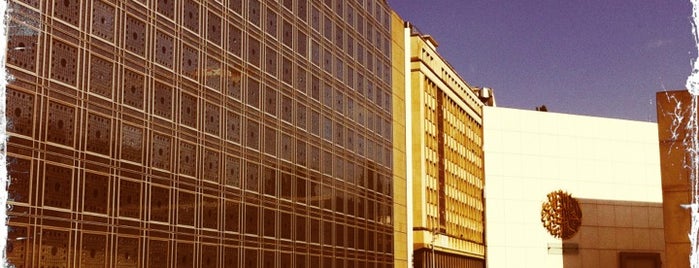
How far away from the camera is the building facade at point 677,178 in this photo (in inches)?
1561

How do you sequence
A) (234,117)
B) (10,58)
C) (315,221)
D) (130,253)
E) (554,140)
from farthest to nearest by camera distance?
(554,140)
(315,221)
(234,117)
(130,253)
(10,58)

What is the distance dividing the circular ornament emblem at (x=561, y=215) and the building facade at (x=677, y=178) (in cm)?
5395

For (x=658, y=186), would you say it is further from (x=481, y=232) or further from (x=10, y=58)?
(x=10, y=58)

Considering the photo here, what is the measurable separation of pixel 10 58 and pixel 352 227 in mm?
31090

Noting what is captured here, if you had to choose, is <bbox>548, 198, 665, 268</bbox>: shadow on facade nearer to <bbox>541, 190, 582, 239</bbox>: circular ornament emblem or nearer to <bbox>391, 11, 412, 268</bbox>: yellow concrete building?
<bbox>541, 190, 582, 239</bbox>: circular ornament emblem

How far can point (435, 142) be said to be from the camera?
7456 cm

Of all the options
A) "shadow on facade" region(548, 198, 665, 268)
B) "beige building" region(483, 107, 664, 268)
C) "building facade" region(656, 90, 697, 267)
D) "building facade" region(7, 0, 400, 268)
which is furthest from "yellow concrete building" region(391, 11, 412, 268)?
"shadow on facade" region(548, 198, 665, 268)

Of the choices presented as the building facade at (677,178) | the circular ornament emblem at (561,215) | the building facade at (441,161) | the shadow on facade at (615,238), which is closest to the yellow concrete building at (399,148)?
the building facade at (441,161)

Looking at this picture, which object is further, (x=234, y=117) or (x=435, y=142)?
(x=435, y=142)

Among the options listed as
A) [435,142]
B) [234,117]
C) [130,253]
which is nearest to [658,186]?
[435,142]

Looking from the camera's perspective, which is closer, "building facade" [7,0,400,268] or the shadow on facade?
"building facade" [7,0,400,268]

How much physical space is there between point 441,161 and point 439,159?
36 cm

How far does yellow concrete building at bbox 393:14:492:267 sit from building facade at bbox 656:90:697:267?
25.0 m

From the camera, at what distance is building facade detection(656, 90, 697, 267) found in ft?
130
